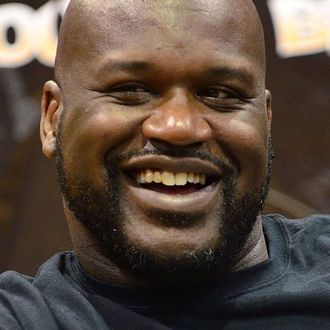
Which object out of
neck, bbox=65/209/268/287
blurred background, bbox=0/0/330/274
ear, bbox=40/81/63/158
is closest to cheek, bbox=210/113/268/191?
neck, bbox=65/209/268/287

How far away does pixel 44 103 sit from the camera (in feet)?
4.11

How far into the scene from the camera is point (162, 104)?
3.57 ft

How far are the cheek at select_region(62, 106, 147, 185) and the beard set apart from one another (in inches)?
0.5

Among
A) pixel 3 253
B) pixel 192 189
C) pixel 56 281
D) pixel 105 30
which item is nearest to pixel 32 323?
pixel 56 281

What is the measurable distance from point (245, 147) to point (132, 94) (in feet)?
0.50

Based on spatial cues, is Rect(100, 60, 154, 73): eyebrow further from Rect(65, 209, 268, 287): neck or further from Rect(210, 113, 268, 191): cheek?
Rect(65, 209, 268, 287): neck

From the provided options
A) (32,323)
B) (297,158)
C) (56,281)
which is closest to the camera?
(32,323)

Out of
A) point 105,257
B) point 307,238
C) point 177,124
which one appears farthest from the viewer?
point 307,238

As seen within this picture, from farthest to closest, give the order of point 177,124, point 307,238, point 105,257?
point 307,238 → point 105,257 → point 177,124

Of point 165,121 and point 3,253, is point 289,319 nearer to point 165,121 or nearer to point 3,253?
point 165,121

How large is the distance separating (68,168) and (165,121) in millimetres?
156

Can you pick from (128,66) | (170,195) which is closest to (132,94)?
(128,66)

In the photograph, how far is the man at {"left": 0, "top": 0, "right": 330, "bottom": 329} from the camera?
1.07 m

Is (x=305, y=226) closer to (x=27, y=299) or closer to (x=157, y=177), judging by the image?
(x=157, y=177)
